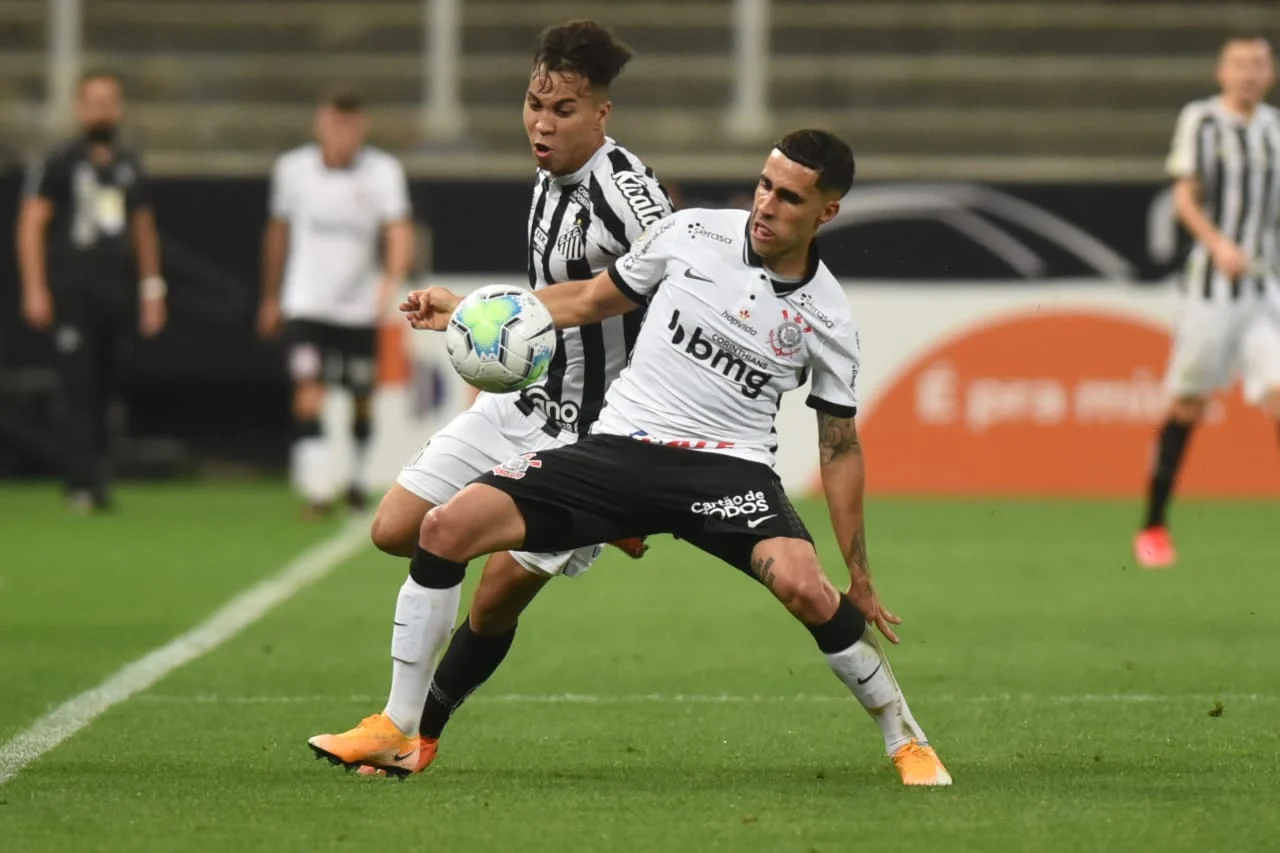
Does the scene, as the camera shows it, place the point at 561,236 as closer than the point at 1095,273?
Yes

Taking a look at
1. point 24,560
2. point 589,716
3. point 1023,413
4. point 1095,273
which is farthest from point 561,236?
point 1095,273

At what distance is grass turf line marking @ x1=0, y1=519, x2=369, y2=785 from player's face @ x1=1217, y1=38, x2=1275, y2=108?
4.43 meters

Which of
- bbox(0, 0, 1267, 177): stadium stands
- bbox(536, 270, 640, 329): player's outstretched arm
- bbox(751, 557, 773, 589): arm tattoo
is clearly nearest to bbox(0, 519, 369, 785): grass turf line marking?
bbox(536, 270, 640, 329): player's outstretched arm

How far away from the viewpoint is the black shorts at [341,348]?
12.4 metres

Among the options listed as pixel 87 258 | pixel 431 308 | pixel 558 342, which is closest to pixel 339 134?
→ pixel 87 258

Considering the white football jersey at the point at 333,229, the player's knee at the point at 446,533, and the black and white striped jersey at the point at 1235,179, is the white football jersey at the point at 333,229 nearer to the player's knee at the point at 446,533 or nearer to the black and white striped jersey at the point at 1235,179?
the black and white striped jersey at the point at 1235,179

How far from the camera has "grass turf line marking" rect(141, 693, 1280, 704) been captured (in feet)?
21.7

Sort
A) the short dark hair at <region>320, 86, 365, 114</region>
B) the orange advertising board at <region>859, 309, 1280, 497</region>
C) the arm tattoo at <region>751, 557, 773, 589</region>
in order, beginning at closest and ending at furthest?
the arm tattoo at <region>751, 557, 773, 589</region>
the short dark hair at <region>320, 86, 365, 114</region>
the orange advertising board at <region>859, 309, 1280, 497</region>

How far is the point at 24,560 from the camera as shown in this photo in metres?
10.3

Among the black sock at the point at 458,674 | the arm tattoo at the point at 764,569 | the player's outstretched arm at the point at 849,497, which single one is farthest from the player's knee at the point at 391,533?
the player's outstretched arm at the point at 849,497

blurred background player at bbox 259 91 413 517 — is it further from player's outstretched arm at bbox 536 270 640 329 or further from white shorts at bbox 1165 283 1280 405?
player's outstretched arm at bbox 536 270 640 329

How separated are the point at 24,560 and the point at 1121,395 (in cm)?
643

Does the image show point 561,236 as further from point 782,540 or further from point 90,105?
point 90,105

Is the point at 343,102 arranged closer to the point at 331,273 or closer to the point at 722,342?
the point at 331,273
